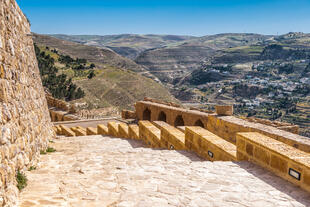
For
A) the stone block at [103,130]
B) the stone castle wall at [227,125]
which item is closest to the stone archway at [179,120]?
the stone castle wall at [227,125]

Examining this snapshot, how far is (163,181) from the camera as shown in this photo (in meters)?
3.96

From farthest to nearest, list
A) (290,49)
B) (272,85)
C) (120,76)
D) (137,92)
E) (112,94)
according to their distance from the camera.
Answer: (290,49) → (272,85) → (120,76) → (137,92) → (112,94)

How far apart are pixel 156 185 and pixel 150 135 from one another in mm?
4477

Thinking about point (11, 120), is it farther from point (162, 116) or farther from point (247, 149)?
point (162, 116)

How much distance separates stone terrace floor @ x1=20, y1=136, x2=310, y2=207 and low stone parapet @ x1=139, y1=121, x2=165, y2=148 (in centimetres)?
251

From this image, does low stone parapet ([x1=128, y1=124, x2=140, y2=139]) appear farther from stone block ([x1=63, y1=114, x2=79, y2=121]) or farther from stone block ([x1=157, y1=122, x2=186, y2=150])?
stone block ([x1=63, y1=114, x2=79, y2=121])

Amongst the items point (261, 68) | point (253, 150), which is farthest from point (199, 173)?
point (261, 68)

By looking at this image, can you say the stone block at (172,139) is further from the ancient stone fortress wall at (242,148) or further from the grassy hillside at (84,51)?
the grassy hillside at (84,51)

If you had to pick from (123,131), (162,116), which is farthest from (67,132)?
(162,116)

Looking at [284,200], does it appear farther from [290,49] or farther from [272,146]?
[290,49]

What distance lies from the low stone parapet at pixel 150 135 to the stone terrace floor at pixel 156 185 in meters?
2.51

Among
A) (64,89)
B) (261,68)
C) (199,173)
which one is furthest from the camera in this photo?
(261,68)

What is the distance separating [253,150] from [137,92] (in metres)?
58.6

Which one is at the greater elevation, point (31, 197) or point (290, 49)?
point (290, 49)
